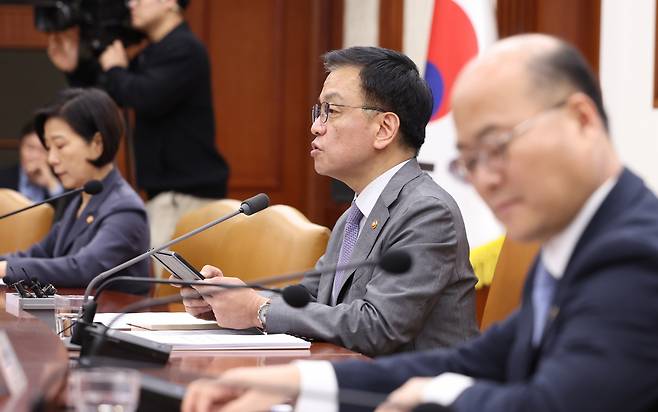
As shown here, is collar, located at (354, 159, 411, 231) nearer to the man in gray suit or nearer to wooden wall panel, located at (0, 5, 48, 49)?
the man in gray suit

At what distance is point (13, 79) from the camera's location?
6.79m

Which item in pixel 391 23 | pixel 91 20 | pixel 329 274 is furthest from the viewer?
pixel 391 23

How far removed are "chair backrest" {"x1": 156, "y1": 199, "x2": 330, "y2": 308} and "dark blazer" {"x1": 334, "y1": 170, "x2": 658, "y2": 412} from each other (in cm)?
142

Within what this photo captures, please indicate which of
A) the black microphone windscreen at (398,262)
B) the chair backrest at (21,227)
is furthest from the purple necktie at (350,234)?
the chair backrest at (21,227)

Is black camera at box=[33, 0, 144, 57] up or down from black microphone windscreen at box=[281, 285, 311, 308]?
down

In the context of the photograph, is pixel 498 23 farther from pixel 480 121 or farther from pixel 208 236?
pixel 480 121

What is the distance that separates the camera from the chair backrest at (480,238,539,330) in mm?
2279

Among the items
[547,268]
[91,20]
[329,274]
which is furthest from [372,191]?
[91,20]

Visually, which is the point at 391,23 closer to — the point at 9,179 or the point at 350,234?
the point at 9,179

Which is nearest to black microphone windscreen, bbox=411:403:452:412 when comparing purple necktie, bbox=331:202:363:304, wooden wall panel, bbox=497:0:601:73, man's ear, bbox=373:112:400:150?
purple necktie, bbox=331:202:363:304

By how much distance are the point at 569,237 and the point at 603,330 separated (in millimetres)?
185

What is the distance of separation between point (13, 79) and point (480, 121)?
19.1 feet

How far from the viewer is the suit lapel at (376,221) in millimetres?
2416

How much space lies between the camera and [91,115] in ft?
12.7
